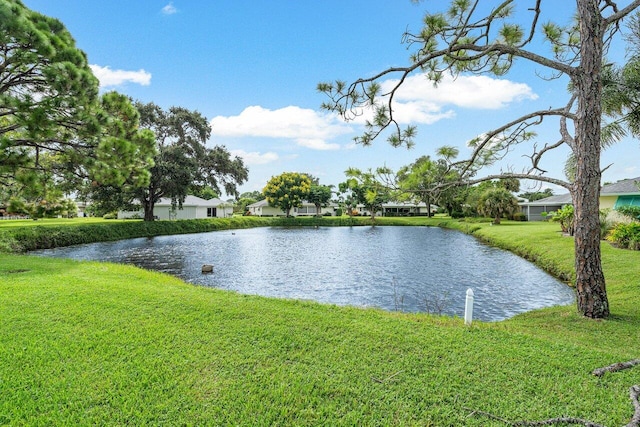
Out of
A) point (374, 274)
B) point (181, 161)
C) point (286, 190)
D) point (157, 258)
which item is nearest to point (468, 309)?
point (374, 274)

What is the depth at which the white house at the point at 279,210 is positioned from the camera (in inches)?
2349

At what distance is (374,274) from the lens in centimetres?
1300

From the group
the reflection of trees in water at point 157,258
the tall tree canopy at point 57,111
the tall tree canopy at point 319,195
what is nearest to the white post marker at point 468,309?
the tall tree canopy at point 57,111

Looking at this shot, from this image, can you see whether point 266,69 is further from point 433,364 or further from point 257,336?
point 433,364

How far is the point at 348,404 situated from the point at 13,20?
10337 mm

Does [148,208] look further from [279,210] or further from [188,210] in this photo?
[279,210]

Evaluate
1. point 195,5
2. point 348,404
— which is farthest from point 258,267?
point 348,404

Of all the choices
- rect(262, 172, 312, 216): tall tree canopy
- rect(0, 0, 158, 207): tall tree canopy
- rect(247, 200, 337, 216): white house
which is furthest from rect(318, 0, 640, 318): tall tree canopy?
rect(247, 200, 337, 216): white house

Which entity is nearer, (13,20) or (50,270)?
(13,20)

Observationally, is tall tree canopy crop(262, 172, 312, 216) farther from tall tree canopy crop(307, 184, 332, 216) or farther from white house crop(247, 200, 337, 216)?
white house crop(247, 200, 337, 216)

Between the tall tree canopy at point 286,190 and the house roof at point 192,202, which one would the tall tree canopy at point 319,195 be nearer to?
the tall tree canopy at point 286,190

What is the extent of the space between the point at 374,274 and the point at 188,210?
36100 mm

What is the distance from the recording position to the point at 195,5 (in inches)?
433

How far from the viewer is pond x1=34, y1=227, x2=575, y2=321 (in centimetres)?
921
